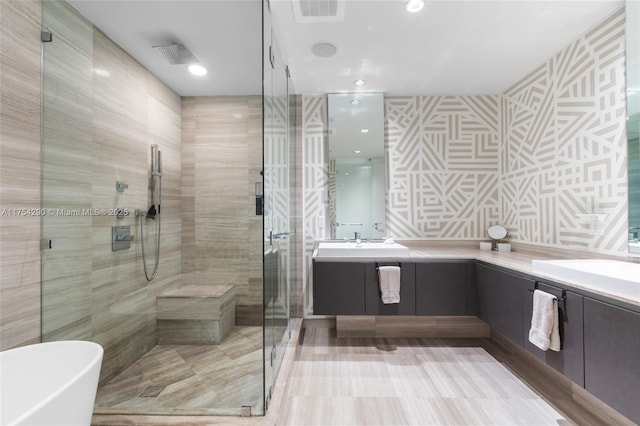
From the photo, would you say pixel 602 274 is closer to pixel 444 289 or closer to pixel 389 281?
pixel 444 289

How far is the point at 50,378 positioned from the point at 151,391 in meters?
0.78

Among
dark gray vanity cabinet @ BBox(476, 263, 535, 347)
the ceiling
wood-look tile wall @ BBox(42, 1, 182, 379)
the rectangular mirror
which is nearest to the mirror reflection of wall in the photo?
the ceiling

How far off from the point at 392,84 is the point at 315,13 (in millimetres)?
1244

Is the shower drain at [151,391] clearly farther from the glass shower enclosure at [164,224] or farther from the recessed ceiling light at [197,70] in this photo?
the recessed ceiling light at [197,70]

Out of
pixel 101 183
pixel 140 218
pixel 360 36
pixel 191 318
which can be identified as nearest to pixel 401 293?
pixel 191 318

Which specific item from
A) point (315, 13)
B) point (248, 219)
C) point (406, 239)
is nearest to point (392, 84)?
point (315, 13)

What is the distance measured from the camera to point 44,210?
1636 millimetres

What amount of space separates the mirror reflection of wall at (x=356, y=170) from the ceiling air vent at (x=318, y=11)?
1.19 metres

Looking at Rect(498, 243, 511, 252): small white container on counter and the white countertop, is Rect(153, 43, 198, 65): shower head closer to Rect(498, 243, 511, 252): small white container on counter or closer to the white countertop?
the white countertop

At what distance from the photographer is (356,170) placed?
10.4 feet

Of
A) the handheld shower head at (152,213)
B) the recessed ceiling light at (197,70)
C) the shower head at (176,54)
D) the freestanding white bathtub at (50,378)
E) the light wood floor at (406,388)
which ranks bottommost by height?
the light wood floor at (406,388)

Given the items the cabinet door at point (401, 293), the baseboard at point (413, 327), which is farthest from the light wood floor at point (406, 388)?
the cabinet door at point (401, 293)

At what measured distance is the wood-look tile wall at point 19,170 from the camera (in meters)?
1.44

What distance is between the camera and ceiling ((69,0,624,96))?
1.88 metres
